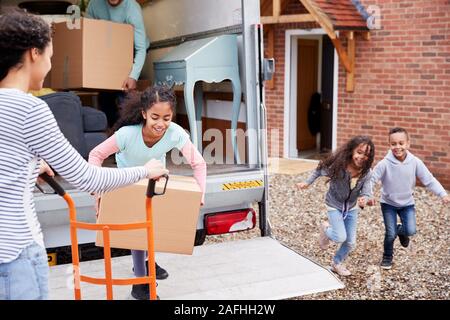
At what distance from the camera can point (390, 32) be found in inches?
368

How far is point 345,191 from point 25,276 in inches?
120

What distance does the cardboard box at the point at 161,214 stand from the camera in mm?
3084

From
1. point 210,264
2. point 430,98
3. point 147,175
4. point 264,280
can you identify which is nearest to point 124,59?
point 210,264

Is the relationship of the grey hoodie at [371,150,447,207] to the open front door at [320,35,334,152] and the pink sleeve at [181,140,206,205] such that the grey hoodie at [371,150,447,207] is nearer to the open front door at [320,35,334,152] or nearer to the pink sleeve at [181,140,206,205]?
the pink sleeve at [181,140,206,205]

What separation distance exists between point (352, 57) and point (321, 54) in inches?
75.2

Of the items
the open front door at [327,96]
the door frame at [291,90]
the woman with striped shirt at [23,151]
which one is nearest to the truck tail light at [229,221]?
the woman with striped shirt at [23,151]

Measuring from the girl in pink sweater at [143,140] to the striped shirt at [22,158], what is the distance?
138 centimetres

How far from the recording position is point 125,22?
18.6 feet

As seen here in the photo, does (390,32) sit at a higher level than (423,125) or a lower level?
higher

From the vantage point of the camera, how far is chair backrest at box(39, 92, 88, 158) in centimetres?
393

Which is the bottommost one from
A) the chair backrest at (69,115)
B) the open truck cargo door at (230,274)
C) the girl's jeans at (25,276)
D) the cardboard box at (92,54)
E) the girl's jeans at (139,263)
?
the open truck cargo door at (230,274)

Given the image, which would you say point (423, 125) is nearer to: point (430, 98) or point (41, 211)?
point (430, 98)

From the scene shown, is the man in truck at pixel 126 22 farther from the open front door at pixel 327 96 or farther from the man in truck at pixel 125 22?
the open front door at pixel 327 96

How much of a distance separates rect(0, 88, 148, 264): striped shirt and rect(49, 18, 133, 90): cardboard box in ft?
10.2
